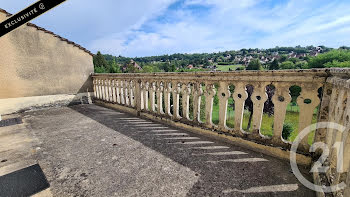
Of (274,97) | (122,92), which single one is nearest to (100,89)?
(122,92)

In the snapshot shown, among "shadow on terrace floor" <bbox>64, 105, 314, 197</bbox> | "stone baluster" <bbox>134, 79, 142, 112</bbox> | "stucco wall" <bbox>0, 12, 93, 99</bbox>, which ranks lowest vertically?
"shadow on terrace floor" <bbox>64, 105, 314, 197</bbox>

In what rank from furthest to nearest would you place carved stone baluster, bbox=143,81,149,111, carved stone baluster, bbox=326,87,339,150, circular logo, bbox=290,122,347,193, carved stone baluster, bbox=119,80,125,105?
carved stone baluster, bbox=119,80,125,105
carved stone baluster, bbox=143,81,149,111
carved stone baluster, bbox=326,87,339,150
circular logo, bbox=290,122,347,193

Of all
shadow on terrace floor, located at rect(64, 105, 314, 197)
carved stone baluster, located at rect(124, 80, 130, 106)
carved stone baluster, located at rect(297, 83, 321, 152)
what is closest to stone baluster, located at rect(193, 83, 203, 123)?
shadow on terrace floor, located at rect(64, 105, 314, 197)

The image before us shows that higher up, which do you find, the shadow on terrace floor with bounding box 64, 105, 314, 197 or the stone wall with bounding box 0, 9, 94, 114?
the stone wall with bounding box 0, 9, 94, 114

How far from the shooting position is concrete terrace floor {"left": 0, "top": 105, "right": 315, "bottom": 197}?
5.65 ft

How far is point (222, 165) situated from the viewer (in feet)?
6.99

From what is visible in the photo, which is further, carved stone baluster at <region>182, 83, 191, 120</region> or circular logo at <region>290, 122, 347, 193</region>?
carved stone baluster at <region>182, 83, 191, 120</region>

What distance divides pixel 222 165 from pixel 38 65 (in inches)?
256

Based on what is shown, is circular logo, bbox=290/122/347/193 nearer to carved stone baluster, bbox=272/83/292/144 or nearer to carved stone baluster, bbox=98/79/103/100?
carved stone baluster, bbox=272/83/292/144

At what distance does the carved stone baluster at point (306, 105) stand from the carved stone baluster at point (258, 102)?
0.43 metres

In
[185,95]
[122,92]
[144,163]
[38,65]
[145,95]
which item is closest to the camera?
[144,163]

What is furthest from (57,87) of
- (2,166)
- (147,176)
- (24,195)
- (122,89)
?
(147,176)

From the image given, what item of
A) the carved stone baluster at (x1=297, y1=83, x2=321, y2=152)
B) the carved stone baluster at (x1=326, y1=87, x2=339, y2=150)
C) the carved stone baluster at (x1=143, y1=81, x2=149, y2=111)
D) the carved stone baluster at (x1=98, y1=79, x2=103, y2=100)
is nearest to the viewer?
the carved stone baluster at (x1=326, y1=87, x2=339, y2=150)

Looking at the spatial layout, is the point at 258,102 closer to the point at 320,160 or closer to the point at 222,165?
the point at 320,160
